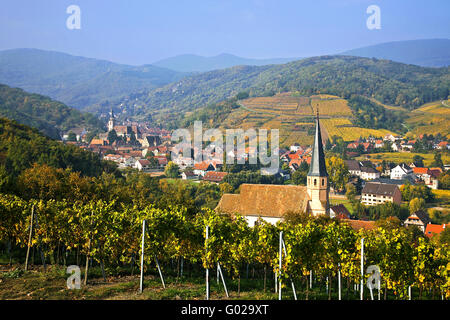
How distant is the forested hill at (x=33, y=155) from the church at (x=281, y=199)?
25753 millimetres

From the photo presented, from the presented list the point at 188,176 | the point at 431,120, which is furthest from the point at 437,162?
the point at 188,176

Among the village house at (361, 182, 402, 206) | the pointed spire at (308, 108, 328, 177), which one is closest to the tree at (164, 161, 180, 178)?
the village house at (361, 182, 402, 206)

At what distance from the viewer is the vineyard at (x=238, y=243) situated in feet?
53.9

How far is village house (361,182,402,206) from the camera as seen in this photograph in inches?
2869

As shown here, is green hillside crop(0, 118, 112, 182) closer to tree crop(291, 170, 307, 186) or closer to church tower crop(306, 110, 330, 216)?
church tower crop(306, 110, 330, 216)

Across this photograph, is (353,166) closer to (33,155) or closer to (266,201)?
(266,201)

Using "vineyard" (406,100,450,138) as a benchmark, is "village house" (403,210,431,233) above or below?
below

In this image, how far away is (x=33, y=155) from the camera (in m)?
53.6

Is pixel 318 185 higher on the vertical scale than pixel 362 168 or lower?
higher

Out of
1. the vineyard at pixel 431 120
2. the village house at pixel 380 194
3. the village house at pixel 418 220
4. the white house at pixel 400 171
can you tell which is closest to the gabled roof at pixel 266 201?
the village house at pixel 418 220

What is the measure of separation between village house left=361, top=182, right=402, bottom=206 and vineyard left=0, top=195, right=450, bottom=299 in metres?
55.8

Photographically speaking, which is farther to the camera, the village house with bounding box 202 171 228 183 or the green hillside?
the village house with bounding box 202 171 228 183

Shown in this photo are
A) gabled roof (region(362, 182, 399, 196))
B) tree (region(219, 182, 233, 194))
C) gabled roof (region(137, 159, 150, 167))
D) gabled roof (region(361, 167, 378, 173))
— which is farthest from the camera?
gabled roof (region(137, 159, 150, 167))

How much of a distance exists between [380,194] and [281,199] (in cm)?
4379
